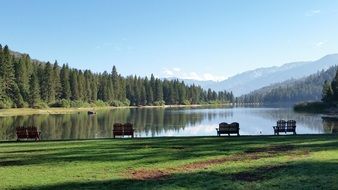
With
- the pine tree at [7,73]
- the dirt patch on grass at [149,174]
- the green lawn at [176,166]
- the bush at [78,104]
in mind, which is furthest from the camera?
the bush at [78,104]

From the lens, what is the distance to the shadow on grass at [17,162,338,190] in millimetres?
17297

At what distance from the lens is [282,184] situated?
1741 cm

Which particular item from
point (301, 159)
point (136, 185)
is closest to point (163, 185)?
point (136, 185)

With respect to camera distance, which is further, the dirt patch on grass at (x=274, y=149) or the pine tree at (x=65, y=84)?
the pine tree at (x=65, y=84)

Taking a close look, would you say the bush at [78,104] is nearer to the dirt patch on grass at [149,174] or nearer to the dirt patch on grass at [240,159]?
the dirt patch on grass at [240,159]

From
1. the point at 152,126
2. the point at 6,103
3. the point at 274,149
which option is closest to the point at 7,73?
the point at 6,103

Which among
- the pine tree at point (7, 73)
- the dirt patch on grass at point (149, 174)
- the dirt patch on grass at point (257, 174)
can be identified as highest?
the pine tree at point (7, 73)

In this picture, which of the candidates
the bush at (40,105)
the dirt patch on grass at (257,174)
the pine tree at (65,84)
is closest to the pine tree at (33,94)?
the bush at (40,105)

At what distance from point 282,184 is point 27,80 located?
6107 inches

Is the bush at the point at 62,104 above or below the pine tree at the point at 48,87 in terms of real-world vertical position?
below

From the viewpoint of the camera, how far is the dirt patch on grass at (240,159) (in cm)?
1956

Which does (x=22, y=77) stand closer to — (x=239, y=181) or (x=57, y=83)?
(x=57, y=83)

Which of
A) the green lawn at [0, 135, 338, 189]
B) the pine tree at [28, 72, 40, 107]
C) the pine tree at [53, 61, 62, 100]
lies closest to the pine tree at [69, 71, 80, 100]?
the pine tree at [53, 61, 62, 100]

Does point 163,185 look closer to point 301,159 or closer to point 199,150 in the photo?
point 301,159
